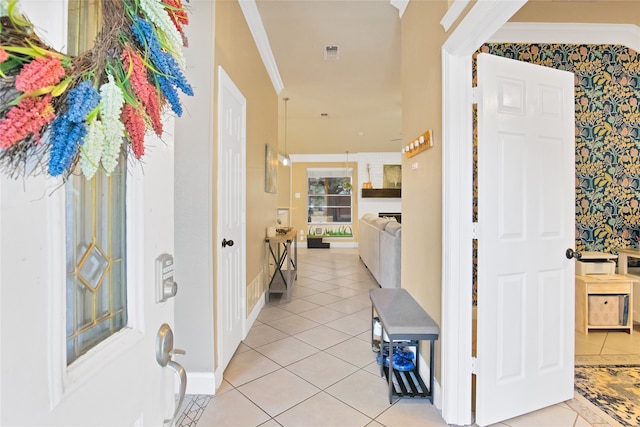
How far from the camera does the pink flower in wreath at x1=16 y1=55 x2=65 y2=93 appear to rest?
1.09 ft

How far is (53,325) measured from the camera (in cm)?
42

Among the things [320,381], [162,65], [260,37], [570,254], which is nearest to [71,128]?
[162,65]

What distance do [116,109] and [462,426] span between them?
7.24 ft

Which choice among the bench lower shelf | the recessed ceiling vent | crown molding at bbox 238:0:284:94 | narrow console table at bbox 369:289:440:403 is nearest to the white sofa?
narrow console table at bbox 369:289:440:403

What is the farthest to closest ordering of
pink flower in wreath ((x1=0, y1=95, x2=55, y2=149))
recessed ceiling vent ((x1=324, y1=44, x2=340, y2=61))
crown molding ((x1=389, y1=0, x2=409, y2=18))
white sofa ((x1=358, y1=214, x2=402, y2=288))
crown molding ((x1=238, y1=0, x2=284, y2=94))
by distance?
white sofa ((x1=358, y1=214, x2=402, y2=288)) < recessed ceiling vent ((x1=324, y1=44, x2=340, y2=61)) < crown molding ((x1=238, y1=0, x2=284, y2=94)) < crown molding ((x1=389, y1=0, x2=409, y2=18)) < pink flower in wreath ((x1=0, y1=95, x2=55, y2=149))

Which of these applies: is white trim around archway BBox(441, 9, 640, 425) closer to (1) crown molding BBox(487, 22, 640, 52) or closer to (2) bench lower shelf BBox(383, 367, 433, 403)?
(2) bench lower shelf BBox(383, 367, 433, 403)

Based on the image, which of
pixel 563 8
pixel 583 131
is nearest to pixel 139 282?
pixel 563 8

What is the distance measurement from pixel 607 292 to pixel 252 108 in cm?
400

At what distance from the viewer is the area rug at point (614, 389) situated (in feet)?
6.10

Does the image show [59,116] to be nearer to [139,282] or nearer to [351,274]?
[139,282]

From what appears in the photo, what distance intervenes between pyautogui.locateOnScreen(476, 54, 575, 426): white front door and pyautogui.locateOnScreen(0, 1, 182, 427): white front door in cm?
172

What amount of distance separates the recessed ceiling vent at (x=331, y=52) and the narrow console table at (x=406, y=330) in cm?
285

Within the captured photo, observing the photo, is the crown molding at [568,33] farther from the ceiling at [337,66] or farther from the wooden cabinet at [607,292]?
the wooden cabinet at [607,292]

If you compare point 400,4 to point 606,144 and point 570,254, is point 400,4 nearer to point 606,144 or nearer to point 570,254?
point 570,254
